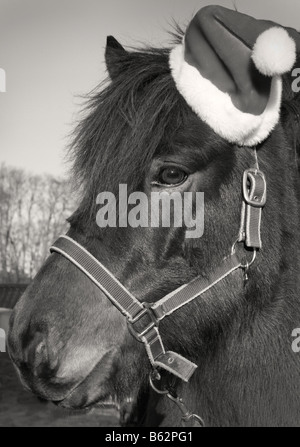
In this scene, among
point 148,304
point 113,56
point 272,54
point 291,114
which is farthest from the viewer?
point 113,56

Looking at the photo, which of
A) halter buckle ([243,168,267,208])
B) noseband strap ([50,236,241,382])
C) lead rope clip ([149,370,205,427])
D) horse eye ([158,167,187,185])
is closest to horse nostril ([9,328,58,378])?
noseband strap ([50,236,241,382])

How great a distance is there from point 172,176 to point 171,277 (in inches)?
17.8

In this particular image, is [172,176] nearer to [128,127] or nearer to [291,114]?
[128,127]

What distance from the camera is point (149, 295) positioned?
89.0 inches

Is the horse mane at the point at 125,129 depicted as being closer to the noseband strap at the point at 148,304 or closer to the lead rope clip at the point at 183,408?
the noseband strap at the point at 148,304

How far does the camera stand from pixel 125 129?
2391 millimetres

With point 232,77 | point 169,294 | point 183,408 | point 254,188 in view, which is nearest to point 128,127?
point 232,77

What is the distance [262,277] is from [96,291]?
78 centimetres

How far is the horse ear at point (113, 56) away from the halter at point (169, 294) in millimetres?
953

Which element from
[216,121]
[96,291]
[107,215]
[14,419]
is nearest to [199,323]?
[96,291]

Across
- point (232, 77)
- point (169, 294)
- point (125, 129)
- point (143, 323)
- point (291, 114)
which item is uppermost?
point (232, 77)

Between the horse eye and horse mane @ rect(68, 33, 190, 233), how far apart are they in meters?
0.09

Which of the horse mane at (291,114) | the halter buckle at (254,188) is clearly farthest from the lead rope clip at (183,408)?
the horse mane at (291,114)

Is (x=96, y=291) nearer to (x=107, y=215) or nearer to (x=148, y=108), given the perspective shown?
(x=107, y=215)
